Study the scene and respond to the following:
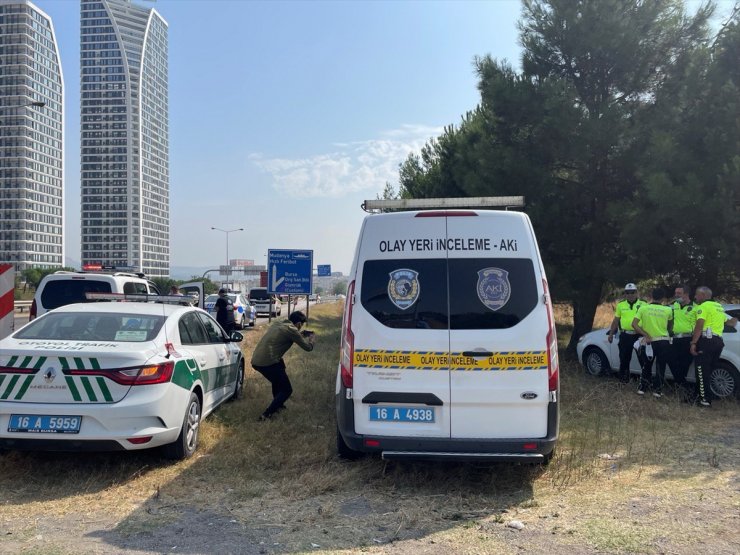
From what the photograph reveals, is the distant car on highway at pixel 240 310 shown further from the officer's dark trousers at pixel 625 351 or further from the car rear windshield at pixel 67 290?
the officer's dark trousers at pixel 625 351

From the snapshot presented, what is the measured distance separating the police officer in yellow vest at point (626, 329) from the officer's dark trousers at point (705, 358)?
1226mm

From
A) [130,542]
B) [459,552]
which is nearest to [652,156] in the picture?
[459,552]

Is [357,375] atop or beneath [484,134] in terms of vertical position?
beneath

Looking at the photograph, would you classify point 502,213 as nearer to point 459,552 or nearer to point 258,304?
point 459,552

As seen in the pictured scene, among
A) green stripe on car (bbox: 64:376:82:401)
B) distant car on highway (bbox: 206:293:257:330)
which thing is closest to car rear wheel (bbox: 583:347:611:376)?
green stripe on car (bbox: 64:376:82:401)

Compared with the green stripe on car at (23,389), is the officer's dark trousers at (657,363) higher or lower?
lower

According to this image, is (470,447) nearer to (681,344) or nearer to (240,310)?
(681,344)

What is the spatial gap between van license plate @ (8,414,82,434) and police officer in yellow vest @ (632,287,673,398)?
759 centimetres

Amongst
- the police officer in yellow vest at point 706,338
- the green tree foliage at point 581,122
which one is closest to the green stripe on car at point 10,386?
the police officer in yellow vest at point 706,338

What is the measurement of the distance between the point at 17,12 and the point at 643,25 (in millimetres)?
123182

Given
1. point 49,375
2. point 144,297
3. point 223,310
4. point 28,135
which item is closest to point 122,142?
point 28,135

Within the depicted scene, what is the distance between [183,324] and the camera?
645 centimetres

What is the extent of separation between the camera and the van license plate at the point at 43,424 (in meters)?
4.89

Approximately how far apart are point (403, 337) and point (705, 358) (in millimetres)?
5595
